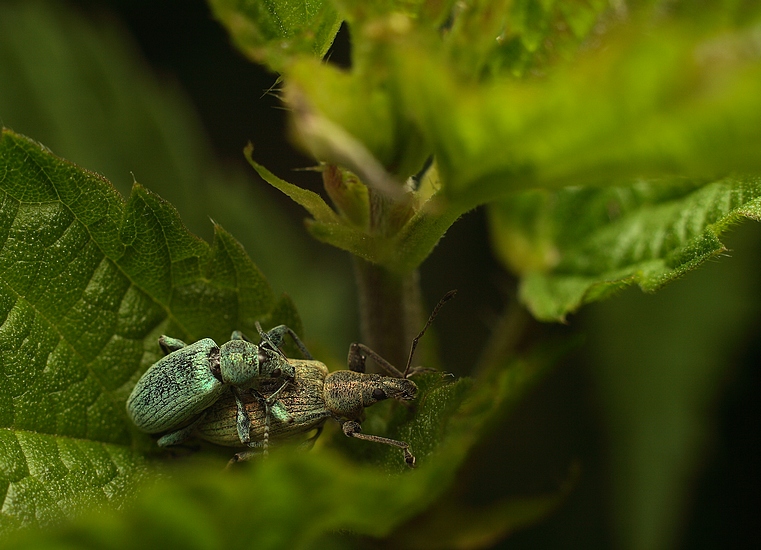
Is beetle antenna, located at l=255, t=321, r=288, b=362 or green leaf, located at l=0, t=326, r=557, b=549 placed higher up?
green leaf, located at l=0, t=326, r=557, b=549

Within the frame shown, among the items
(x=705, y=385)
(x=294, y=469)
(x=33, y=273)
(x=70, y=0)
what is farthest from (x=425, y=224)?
(x=70, y=0)

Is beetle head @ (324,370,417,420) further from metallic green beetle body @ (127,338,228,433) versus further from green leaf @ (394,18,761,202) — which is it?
green leaf @ (394,18,761,202)

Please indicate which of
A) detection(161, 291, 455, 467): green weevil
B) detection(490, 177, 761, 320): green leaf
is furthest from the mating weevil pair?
detection(490, 177, 761, 320): green leaf

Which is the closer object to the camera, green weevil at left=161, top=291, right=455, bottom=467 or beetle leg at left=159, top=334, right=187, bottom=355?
beetle leg at left=159, top=334, right=187, bottom=355

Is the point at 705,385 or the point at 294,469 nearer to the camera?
the point at 294,469

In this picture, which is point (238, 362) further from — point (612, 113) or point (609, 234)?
point (612, 113)

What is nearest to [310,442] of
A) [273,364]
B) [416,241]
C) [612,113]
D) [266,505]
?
[273,364]

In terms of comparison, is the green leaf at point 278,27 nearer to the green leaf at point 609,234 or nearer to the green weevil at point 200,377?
the green weevil at point 200,377

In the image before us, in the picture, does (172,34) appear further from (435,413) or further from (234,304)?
(435,413)

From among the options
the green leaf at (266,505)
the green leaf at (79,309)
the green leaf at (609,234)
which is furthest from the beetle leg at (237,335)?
the green leaf at (609,234)
